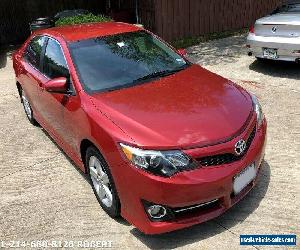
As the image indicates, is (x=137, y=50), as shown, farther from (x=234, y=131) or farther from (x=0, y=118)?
(x=0, y=118)

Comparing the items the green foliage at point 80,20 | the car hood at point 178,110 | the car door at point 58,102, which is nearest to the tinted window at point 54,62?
the car door at point 58,102

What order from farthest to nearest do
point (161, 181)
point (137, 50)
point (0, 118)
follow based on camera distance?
point (0, 118) → point (137, 50) → point (161, 181)

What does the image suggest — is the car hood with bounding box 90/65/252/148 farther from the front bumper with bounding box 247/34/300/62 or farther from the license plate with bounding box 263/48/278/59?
the license plate with bounding box 263/48/278/59

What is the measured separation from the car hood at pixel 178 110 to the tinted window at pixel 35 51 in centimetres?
187

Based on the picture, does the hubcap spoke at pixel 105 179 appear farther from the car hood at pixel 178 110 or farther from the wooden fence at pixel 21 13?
the wooden fence at pixel 21 13

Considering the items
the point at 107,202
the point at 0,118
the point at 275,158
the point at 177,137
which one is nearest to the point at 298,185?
the point at 275,158

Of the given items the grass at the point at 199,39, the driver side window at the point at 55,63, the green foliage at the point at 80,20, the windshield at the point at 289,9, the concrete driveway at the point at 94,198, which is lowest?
the grass at the point at 199,39

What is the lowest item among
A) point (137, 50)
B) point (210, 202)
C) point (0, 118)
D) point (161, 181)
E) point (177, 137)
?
point (0, 118)

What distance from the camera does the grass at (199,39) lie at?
38.5 feet

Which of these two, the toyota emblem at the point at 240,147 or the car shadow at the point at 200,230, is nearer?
the toyota emblem at the point at 240,147

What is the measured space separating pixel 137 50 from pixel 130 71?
481 millimetres

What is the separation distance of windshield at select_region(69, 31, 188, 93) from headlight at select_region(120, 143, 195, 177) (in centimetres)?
122

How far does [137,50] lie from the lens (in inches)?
198

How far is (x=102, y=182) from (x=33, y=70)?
247 centimetres
